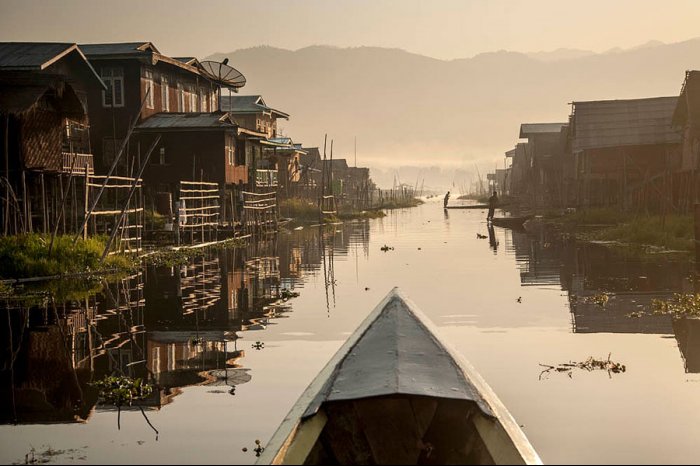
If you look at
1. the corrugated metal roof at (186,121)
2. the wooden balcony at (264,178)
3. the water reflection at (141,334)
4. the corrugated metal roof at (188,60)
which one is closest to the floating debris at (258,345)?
the water reflection at (141,334)

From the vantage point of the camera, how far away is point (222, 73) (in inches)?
1735

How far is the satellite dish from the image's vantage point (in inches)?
1710

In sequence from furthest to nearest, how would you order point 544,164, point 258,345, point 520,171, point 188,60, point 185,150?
point 520,171, point 544,164, point 188,60, point 185,150, point 258,345

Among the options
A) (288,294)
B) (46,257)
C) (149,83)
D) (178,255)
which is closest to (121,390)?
(288,294)

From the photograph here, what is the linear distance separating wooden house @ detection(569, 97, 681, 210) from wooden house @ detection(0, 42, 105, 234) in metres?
23.3

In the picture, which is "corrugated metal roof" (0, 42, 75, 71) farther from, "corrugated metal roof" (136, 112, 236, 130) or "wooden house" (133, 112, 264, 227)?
"wooden house" (133, 112, 264, 227)

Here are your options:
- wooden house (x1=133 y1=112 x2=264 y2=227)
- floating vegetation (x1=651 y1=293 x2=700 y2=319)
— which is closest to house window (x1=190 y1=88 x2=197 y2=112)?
wooden house (x1=133 y1=112 x2=264 y2=227)

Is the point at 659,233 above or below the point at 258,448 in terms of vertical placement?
above

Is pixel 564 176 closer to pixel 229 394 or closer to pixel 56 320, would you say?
pixel 56 320

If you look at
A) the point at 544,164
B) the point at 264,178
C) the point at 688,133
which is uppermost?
the point at 688,133

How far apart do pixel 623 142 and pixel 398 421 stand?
39585mm

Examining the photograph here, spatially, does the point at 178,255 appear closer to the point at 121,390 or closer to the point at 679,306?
the point at 679,306

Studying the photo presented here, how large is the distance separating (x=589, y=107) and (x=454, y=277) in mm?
26844

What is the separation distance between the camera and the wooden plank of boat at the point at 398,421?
232 inches
